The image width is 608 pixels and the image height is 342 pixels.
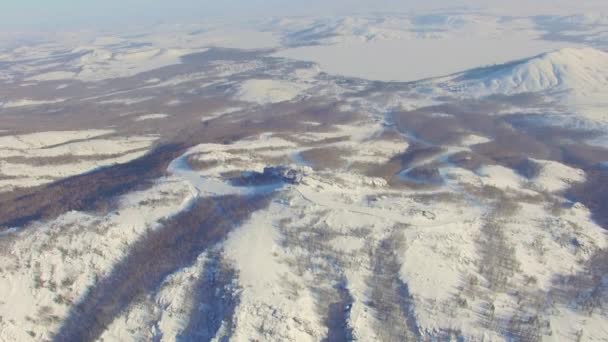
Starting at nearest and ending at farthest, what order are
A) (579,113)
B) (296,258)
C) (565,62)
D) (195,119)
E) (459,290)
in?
1. (459,290)
2. (296,258)
3. (579,113)
4. (195,119)
5. (565,62)

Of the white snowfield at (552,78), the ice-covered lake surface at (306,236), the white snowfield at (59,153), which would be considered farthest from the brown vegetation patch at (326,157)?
the white snowfield at (552,78)

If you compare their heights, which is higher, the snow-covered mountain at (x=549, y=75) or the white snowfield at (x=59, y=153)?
the white snowfield at (x=59, y=153)

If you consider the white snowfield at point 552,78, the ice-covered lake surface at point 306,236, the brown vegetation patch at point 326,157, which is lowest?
the white snowfield at point 552,78

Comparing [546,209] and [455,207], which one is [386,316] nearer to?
[455,207]

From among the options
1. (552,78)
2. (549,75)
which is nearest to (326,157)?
(552,78)

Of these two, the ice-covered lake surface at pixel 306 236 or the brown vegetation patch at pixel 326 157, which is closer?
the ice-covered lake surface at pixel 306 236

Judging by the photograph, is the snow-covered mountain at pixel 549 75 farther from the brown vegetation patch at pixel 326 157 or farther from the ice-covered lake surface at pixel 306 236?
the brown vegetation patch at pixel 326 157

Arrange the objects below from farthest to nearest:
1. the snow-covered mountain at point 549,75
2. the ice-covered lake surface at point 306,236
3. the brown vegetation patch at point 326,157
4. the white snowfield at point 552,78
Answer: the snow-covered mountain at point 549,75, the white snowfield at point 552,78, the brown vegetation patch at point 326,157, the ice-covered lake surface at point 306,236

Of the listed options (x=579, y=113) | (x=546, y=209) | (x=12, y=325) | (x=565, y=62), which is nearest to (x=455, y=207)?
(x=546, y=209)

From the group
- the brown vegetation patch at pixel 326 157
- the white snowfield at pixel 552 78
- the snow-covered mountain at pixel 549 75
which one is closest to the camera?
the brown vegetation patch at pixel 326 157

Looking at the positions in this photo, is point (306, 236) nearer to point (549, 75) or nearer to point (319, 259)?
point (319, 259)

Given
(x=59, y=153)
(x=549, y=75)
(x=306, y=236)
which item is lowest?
(x=549, y=75)
